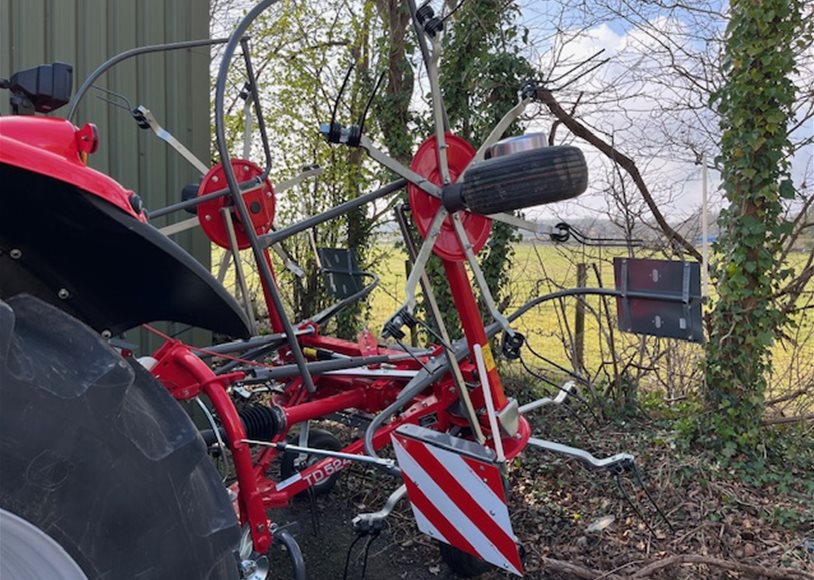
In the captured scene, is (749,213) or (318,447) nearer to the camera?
(318,447)

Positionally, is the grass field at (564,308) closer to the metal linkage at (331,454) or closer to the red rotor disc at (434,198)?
the red rotor disc at (434,198)

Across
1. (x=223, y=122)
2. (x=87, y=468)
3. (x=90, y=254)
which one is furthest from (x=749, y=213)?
(x=87, y=468)

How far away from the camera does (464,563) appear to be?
2867mm

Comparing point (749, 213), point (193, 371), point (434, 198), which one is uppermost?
point (434, 198)

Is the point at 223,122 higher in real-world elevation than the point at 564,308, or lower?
higher

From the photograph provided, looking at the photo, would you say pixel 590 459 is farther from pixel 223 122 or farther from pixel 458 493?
pixel 223 122

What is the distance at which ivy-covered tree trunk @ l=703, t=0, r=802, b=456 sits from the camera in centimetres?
361

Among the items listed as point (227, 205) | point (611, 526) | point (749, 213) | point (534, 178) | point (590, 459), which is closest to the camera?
point (534, 178)

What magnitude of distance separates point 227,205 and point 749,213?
2.74 meters

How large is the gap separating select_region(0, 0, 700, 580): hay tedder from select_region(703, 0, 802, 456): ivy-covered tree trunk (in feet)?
3.96

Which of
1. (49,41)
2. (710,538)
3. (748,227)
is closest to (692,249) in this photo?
(748,227)

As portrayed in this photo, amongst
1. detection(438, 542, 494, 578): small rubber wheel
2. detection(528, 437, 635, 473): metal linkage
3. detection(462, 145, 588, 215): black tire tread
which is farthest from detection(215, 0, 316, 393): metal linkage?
detection(438, 542, 494, 578): small rubber wheel

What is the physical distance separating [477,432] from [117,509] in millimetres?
1629

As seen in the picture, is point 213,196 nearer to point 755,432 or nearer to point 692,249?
point 755,432
